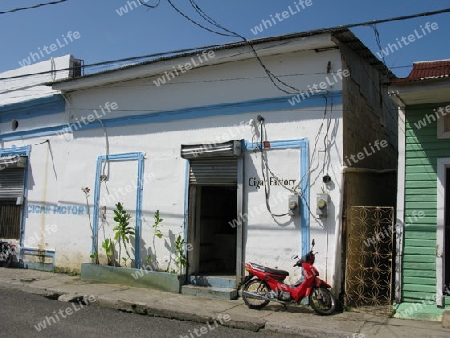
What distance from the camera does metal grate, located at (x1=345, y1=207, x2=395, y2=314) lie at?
8.30 meters

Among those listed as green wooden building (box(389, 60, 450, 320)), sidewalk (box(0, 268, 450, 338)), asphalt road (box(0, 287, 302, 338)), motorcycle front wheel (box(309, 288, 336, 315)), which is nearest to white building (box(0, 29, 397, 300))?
motorcycle front wheel (box(309, 288, 336, 315))

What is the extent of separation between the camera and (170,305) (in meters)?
8.56

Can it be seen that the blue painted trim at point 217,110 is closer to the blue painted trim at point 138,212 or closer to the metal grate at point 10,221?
the blue painted trim at point 138,212

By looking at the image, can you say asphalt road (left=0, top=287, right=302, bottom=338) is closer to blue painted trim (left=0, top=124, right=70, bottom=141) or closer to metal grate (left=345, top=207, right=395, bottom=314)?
metal grate (left=345, top=207, right=395, bottom=314)

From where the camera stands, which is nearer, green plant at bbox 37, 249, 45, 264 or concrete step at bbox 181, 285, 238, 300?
concrete step at bbox 181, 285, 238, 300

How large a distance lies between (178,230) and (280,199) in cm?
252

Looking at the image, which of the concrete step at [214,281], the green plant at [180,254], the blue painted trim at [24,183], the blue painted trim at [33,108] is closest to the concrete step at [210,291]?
the concrete step at [214,281]

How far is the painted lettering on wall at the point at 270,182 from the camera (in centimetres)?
912

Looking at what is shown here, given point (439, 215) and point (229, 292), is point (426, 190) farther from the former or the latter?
point (229, 292)

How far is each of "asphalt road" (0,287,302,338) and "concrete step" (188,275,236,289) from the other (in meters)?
1.98

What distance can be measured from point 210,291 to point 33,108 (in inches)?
317

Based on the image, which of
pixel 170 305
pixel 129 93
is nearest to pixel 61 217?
pixel 129 93

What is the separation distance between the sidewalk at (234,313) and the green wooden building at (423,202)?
19.9 inches

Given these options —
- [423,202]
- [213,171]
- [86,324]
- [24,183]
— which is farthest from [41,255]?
[423,202]
